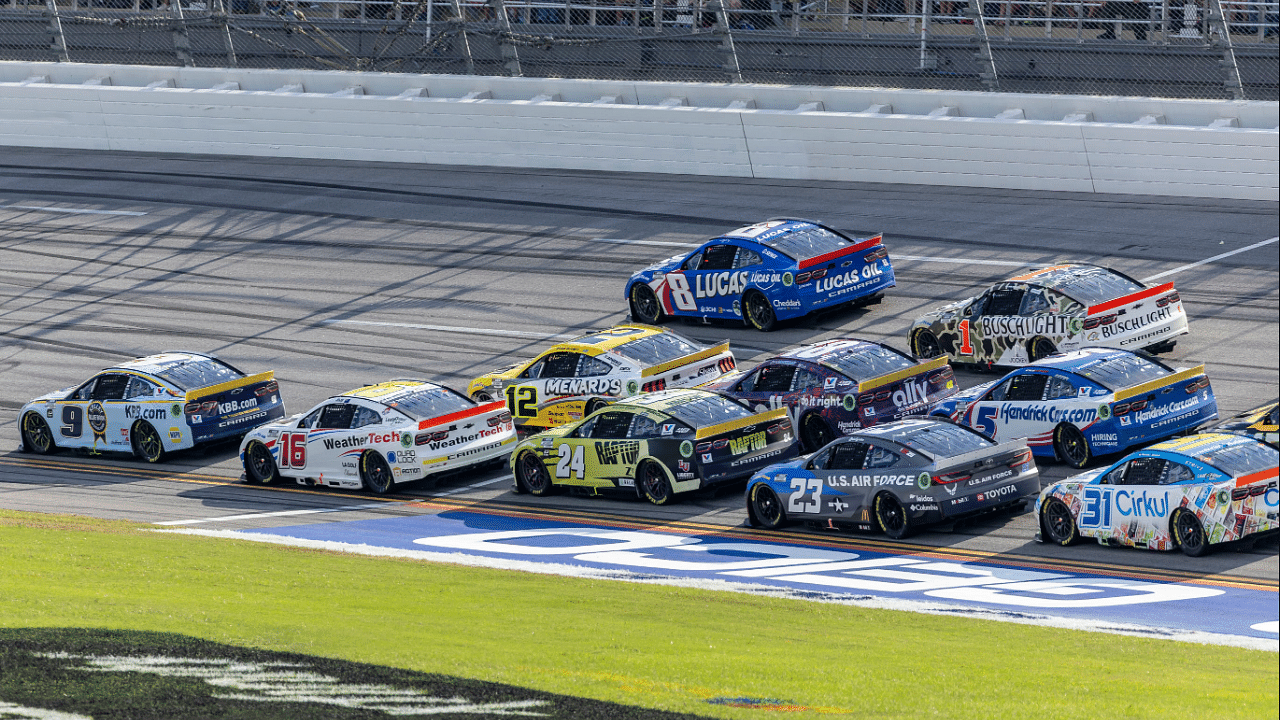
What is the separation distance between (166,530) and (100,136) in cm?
2565

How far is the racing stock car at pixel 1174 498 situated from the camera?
17062 millimetres

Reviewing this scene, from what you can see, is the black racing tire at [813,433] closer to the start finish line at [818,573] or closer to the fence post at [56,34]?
the start finish line at [818,573]

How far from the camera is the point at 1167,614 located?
15.7 meters

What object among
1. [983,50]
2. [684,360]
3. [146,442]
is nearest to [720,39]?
[983,50]

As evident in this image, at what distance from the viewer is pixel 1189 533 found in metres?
17.6

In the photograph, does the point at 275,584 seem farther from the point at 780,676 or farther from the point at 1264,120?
the point at 1264,120

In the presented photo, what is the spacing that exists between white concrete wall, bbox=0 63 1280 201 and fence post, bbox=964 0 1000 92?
39 centimetres

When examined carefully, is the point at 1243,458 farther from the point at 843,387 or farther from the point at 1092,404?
the point at 843,387

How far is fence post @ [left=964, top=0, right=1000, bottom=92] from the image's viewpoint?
3334cm

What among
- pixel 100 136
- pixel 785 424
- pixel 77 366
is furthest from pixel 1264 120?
pixel 100 136

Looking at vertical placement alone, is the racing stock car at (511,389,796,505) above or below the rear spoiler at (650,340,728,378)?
below

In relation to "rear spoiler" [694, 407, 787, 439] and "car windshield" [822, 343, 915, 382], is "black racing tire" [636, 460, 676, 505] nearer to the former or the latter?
"rear spoiler" [694, 407, 787, 439]

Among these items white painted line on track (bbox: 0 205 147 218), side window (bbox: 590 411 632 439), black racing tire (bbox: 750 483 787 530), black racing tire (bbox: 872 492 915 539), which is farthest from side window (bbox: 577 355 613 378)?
white painted line on track (bbox: 0 205 147 218)

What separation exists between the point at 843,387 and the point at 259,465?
759 centimetres
